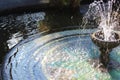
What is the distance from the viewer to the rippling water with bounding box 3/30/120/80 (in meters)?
8.16

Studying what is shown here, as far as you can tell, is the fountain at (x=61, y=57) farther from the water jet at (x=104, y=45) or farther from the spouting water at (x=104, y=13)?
the spouting water at (x=104, y=13)

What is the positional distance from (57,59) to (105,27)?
1.77m

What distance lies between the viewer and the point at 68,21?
12234mm

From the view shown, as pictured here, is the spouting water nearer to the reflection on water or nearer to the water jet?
the reflection on water

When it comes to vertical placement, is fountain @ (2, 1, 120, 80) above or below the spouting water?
below

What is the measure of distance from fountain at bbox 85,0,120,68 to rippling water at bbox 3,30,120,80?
0.53 m

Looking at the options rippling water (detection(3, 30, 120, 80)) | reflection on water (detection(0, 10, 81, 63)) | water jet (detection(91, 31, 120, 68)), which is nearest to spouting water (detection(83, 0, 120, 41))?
reflection on water (detection(0, 10, 81, 63))

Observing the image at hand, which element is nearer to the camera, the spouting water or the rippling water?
the rippling water

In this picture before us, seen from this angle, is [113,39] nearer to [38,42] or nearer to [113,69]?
[113,69]

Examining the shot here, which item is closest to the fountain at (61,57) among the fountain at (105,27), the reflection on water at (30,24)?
the fountain at (105,27)

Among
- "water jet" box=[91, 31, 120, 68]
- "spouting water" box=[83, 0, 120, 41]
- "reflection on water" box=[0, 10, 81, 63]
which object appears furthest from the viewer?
"spouting water" box=[83, 0, 120, 41]

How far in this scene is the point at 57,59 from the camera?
29.4 ft

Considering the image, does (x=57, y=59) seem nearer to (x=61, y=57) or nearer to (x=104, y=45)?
(x=61, y=57)

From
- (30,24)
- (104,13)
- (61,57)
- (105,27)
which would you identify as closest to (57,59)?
(61,57)
